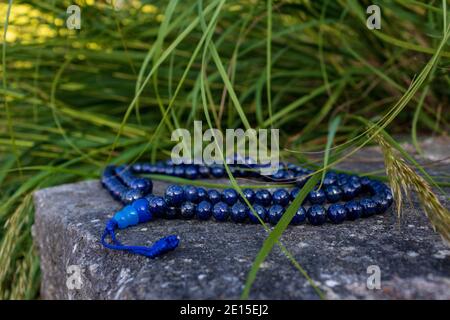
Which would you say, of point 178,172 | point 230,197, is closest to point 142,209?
point 230,197

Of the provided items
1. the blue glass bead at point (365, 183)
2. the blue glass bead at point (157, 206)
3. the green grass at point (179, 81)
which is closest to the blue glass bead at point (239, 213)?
the blue glass bead at point (157, 206)

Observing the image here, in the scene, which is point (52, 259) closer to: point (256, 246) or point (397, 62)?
point (256, 246)

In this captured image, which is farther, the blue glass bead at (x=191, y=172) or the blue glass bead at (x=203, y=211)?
the blue glass bead at (x=191, y=172)

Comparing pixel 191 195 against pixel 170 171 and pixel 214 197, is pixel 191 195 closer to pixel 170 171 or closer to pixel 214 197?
pixel 214 197

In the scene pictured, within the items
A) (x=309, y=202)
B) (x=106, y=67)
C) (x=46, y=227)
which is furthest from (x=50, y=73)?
(x=309, y=202)

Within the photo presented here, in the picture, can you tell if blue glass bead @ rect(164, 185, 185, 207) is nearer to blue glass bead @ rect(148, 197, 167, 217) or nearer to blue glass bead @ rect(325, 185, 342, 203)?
blue glass bead @ rect(148, 197, 167, 217)

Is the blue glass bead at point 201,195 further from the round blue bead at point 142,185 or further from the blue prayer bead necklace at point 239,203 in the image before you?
the round blue bead at point 142,185

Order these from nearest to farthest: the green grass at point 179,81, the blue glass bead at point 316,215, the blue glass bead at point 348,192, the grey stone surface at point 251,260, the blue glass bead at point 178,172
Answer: the grey stone surface at point 251,260 → the blue glass bead at point 316,215 → the blue glass bead at point 348,192 → the blue glass bead at point 178,172 → the green grass at point 179,81
